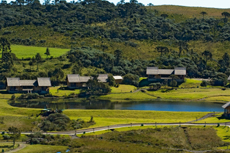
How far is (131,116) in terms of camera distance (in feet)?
323

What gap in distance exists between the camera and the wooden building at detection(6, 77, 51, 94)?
139500 mm

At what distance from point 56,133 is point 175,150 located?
26398mm

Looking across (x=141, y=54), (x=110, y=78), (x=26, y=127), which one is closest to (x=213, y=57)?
(x=141, y=54)

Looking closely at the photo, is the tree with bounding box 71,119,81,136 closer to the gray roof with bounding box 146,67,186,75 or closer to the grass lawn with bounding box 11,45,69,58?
the gray roof with bounding box 146,67,186,75

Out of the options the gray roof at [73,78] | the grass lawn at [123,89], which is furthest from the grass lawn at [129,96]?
the gray roof at [73,78]

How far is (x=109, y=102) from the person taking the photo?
128000 mm

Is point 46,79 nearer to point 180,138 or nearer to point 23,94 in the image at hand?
point 23,94

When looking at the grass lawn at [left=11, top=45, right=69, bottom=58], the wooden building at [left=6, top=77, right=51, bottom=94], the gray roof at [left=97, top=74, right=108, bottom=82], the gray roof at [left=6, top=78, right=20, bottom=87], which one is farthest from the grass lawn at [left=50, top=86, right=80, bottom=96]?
the grass lawn at [left=11, top=45, right=69, bottom=58]

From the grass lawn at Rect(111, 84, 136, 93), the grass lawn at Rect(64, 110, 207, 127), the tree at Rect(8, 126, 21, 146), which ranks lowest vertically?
the grass lawn at Rect(111, 84, 136, 93)

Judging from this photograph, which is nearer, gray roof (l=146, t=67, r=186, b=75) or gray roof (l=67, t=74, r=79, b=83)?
gray roof (l=67, t=74, r=79, b=83)

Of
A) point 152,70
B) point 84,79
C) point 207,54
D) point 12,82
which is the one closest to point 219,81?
point 152,70

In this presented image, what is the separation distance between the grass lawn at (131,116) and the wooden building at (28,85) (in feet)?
135

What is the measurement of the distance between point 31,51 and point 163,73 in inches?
2656

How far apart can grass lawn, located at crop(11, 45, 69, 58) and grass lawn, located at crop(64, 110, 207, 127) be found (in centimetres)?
8358
